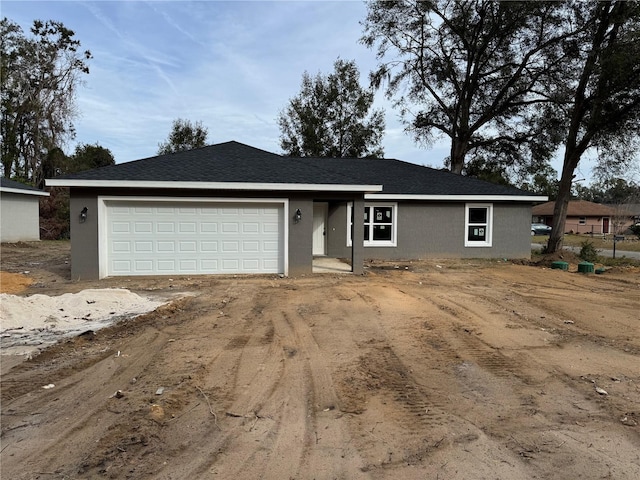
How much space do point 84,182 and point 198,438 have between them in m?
9.70

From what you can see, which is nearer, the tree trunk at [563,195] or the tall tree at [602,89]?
the tall tree at [602,89]

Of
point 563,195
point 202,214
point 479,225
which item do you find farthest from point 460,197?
point 202,214

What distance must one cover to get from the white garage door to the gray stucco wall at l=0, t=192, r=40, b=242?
1461 centimetres

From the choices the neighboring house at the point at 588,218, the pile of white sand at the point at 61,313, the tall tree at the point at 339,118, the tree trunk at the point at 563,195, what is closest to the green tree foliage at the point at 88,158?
the tall tree at the point at 339,118

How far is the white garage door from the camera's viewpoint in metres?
11.7

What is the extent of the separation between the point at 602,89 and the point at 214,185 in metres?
15.6

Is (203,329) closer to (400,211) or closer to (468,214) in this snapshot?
(400,211)

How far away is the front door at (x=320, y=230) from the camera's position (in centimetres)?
1691

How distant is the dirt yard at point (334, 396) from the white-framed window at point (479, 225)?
29.9ft

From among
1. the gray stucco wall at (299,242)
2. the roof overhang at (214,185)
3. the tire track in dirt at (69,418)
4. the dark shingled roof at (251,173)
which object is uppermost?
the dark shingled roof at (251,173)

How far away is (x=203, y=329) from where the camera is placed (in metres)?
6.59

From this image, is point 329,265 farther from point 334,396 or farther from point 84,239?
point 334,396

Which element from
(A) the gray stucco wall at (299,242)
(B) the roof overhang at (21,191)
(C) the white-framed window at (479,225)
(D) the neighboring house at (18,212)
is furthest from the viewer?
(D) the neighboring house at (18,212)

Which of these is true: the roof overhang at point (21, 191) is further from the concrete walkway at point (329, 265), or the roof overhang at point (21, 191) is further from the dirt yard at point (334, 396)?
the dirt yard at point (334, 396)
